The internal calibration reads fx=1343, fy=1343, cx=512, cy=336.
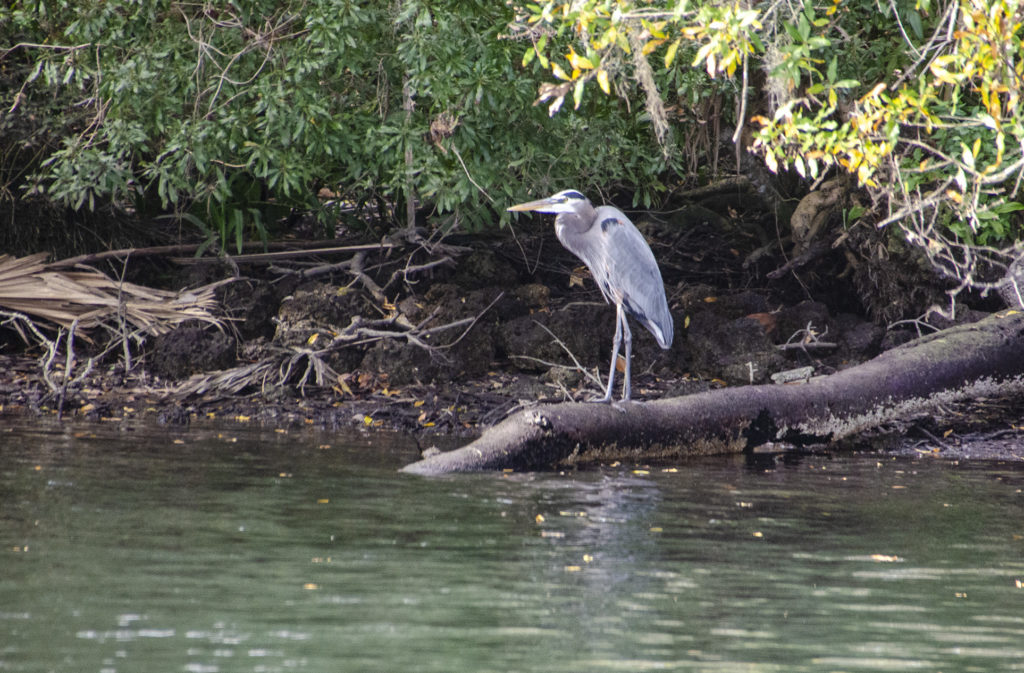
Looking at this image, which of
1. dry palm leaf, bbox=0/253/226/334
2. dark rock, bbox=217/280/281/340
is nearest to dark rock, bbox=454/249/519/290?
dark rock, bbox=217/280/281/340

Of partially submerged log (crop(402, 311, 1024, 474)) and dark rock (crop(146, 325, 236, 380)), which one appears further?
dark rock (crop(146, 325, 236, 380))

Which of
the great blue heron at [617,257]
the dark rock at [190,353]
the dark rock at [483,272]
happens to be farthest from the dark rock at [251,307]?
the great blue heron at [617,257]

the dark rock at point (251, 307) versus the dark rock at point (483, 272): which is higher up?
the dark rock at point (483, 272)

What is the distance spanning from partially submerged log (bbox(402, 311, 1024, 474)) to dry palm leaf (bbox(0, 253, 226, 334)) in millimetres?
5426

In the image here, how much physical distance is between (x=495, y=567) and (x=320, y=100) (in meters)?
6.90

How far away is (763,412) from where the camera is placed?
10273 mm

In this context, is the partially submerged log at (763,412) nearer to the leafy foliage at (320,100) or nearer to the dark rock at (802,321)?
the dark rock at (802,321)

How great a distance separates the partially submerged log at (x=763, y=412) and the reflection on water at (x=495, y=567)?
288mm

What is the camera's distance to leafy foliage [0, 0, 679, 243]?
11438 mm

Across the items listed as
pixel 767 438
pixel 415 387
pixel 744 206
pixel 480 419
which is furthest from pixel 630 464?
pixel 744 206

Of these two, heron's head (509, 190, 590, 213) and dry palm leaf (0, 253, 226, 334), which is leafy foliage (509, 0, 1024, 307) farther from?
dry palm leaf (0, 253, 226, 334)

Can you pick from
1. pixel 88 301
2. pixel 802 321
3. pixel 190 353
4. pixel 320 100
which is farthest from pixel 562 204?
pixel 88 301

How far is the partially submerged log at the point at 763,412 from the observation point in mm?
8984

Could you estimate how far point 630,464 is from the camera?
31.2 ft
